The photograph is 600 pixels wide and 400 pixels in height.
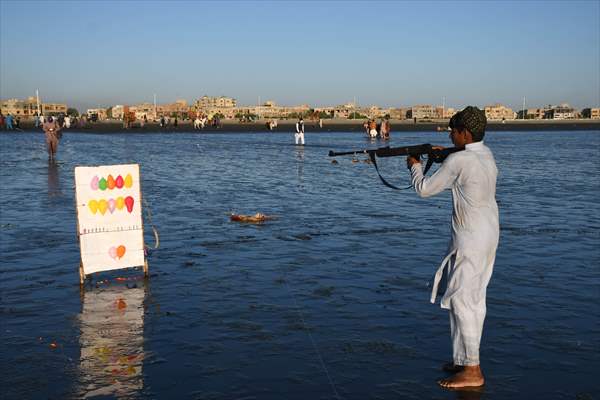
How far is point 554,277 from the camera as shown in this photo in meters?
8.91

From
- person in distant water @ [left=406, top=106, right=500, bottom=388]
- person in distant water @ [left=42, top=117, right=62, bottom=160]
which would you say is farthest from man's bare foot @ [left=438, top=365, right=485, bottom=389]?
person in distant water @ [left=42, top=117, right=62, bottom=160]

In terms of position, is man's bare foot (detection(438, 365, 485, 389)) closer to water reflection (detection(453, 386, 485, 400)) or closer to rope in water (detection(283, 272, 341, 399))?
water reflection (detection(453, 386, 485, 400))

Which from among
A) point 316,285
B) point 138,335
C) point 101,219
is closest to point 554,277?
point 316,285

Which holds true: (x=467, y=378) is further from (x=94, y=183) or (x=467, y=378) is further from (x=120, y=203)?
(x=94, y=183)

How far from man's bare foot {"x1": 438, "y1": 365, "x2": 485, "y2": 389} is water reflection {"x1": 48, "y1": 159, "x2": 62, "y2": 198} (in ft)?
46.9

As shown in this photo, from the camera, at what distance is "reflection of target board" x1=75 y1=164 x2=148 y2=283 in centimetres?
851

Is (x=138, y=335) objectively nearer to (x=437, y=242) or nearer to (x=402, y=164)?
(x=437, y=242)

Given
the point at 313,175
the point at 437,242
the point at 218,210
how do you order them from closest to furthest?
the point at 437,242
the point at 218,210
the point at 313,175

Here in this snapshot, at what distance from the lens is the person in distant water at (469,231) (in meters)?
5.09

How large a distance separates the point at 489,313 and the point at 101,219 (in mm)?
5161

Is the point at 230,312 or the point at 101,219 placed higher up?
the point at 101,219

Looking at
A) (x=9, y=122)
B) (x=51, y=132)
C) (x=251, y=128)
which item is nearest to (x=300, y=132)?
(x=51, y=132)

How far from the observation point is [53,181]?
826 inches

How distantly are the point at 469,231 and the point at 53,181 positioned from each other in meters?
18.5
